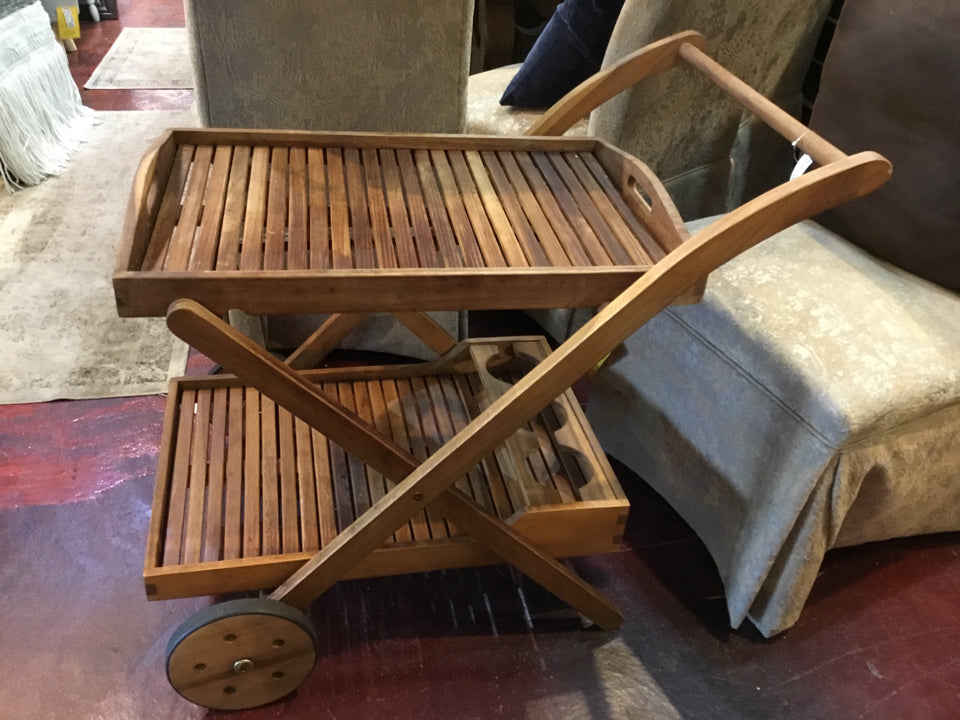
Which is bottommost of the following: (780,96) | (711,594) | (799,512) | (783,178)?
(711,594)

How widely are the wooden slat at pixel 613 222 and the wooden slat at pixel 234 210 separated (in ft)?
1.32

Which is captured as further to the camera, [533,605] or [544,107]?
[544,107]

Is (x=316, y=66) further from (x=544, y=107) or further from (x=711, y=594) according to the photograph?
(x=711, y=594)

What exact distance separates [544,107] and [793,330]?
0.83 meters

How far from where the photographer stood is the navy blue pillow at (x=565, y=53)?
1.47 meters

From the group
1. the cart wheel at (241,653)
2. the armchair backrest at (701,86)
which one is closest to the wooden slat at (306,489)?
the cart wheel at (241,653)

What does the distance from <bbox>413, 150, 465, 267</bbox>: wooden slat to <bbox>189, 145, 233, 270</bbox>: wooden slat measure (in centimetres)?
23

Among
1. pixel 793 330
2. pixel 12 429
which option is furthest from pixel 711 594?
pixel 12 429

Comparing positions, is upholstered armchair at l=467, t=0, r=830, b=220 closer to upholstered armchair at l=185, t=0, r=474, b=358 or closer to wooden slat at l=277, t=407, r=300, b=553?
upholstered armchair at l=185, t=0, r=474, b=358

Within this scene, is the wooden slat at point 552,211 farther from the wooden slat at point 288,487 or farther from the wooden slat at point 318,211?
the wooden slat at point 288,487

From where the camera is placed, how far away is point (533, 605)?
44.6 inches

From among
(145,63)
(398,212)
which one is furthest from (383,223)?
(145,63)

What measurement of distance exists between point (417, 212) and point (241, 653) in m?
0.55

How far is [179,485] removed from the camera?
103cm
